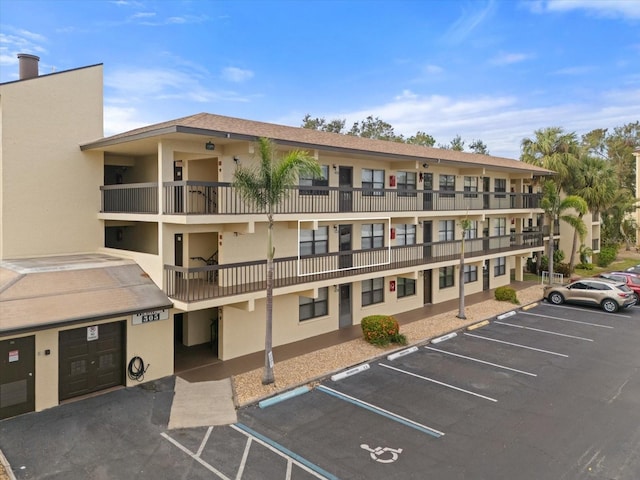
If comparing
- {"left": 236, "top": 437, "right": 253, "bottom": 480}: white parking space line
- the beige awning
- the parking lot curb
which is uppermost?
the beige awning

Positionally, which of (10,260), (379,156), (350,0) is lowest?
(10,260)

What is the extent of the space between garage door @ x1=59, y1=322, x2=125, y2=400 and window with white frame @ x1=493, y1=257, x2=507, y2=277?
79.4 ft

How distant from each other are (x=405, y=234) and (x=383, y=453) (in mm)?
14460

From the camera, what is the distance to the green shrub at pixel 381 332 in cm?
1683

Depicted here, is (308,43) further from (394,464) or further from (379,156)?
(394,464)

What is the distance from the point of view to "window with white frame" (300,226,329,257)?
59.1ft

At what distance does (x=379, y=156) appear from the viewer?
1892cm

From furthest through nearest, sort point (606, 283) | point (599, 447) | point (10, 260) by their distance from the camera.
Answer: point (606, 283), point (10, 260), point (599, 447)

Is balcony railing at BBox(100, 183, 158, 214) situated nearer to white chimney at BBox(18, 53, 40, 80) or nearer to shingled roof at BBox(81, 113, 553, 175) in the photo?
shingled roof at BBox(81, 113, 553, 175)

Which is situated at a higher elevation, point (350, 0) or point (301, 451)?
point (350, 0)

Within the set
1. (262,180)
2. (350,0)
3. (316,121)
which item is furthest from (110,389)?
(316,121)

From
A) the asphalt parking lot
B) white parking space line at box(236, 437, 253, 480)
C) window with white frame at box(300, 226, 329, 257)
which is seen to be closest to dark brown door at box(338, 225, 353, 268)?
window with white frame at box(300, 226, 329, 257)

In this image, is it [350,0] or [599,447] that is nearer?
[599,447]

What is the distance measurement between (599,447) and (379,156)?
12.8 meters
